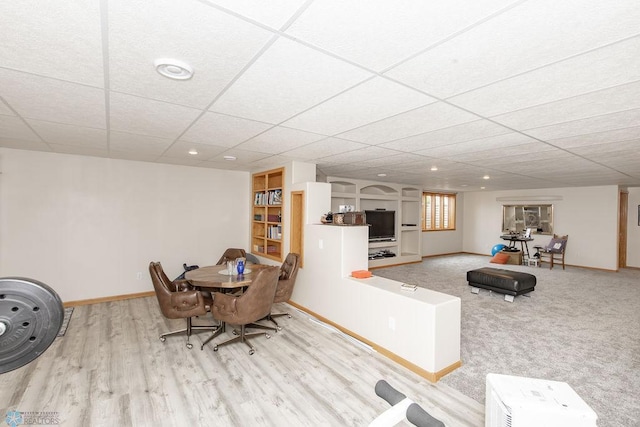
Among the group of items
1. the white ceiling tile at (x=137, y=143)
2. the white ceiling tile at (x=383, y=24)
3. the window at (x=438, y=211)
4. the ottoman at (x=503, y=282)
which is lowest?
the ottoman at (x=503, y=282)

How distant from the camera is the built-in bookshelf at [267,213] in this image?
5.19 m

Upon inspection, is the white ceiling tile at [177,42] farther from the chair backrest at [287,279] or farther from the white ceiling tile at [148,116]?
the chair backrest at [287,279]

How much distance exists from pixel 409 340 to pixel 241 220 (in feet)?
13.7

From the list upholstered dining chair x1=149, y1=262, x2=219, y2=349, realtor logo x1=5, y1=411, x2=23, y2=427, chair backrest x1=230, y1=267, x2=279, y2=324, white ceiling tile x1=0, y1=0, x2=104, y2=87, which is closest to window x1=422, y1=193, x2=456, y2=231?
chair backrest x1=230, y1=267, x2=279, y2=324

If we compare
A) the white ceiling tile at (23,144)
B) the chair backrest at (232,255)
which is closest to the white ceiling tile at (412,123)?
the chair backrest at (232,255)

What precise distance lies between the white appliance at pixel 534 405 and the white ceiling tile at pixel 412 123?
1.86 m

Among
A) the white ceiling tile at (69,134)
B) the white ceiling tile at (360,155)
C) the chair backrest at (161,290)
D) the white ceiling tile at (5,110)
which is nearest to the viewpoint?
the white ceiling tile at (5,110)

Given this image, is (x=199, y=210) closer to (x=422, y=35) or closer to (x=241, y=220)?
(x=241, y=220)

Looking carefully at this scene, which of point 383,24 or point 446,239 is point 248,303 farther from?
point 446,239

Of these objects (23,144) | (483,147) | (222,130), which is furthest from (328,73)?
(23,144)

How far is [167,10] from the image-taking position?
1.21m

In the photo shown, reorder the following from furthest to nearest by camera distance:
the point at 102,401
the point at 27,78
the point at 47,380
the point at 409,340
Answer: the point at 409,340 < the point at 47,380 < the point at 102,401 < the point at 27,78

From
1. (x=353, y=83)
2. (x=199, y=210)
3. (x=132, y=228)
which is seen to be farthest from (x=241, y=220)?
(x=353, y=83)

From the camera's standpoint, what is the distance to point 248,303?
3.18m
